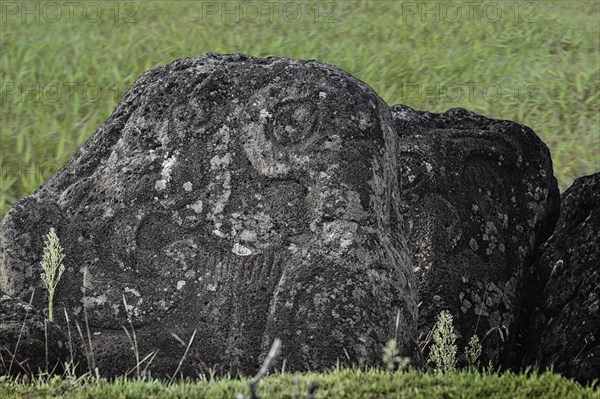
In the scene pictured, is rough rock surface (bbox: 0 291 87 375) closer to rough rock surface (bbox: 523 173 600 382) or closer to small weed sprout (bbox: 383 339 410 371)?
small weed sprout (bbox: 383 339 410 371)

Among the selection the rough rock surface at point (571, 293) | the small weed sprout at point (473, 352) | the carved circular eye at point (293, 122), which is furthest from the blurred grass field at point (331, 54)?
the carved circular eye at point (293, 122)

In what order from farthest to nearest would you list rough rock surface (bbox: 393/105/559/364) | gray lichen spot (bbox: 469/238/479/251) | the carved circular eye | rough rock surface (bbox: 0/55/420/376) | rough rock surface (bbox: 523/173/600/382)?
gray lichen spot (bbox: 469/238/479/251) → rough rock surface (bbox: 393/105/559/364) → rough rock surface (bbox: 523/173/600/382) → the carved circular eye → rough rock surface (bbox: 0/55/420/376)

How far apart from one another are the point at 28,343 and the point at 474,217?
2.99 metres

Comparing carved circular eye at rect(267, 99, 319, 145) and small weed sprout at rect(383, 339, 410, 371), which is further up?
carved circular eye at rect(267, 99, 319, 145)

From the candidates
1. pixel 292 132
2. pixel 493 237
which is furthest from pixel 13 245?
pixel 493 237

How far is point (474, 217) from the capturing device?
255 inches

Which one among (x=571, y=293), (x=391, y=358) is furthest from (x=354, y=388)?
(x=571, y=293)

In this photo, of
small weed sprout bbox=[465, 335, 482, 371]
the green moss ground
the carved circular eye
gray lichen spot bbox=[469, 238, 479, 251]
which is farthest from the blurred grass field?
the green moss ground

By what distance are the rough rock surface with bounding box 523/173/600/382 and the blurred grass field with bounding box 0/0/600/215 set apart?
340cm

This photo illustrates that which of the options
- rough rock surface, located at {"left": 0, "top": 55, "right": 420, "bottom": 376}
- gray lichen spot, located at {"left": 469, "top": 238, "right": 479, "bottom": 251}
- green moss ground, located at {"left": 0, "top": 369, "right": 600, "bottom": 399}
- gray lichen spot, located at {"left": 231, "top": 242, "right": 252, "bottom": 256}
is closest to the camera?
green moss ground, located at {"left": 0, "top": 369, "right": 600, "bottom": 399}

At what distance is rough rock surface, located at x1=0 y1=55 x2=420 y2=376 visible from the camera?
502 cm

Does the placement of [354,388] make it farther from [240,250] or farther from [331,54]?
[331,54]

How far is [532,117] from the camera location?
37.7 feet

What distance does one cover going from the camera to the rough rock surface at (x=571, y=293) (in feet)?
18.7
